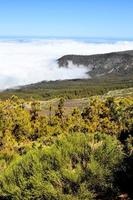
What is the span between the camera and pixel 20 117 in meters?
55.2

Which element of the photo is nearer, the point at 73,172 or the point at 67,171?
the point at 67,171

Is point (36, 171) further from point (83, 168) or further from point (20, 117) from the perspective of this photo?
point (20, 117)

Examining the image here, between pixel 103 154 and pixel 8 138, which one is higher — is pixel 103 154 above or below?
above

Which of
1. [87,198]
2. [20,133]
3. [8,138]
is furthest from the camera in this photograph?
[20,133]

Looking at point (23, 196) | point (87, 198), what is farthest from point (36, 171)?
point (87, 198)

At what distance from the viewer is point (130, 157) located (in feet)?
73.1

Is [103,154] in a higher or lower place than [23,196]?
higher

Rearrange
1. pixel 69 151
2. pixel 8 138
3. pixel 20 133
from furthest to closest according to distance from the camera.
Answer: pixel 20 133 < pixel 8 138 < pixel 69 151

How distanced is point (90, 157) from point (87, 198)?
6.24ft

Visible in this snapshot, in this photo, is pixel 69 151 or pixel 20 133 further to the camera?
pixel 20 133

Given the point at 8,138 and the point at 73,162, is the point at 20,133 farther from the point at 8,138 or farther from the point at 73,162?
the point at 73,162

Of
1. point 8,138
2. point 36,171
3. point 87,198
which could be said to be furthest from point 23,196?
point 8,138

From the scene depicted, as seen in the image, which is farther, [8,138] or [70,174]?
[8,138]

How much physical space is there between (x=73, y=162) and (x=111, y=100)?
37199mm
